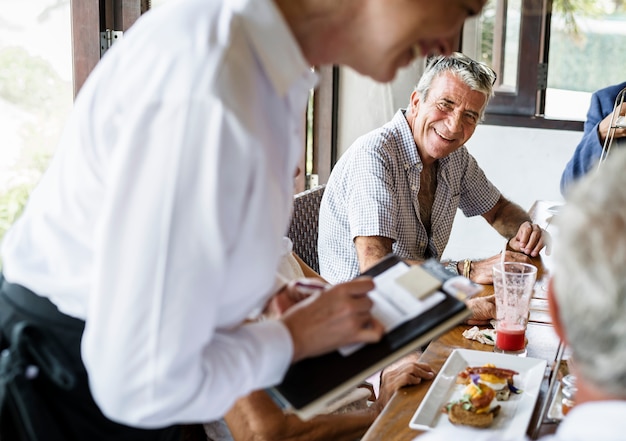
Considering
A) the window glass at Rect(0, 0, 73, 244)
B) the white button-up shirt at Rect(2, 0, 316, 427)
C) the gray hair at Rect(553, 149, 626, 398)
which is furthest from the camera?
the window glass at Rect(0, 0, 73, 244)

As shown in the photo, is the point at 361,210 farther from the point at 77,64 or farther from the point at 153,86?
the point at 153,86

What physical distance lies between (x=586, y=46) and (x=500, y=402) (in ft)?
10.8

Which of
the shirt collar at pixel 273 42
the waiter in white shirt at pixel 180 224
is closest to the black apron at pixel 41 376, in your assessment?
the waiter in white shirt at pixel 180 224

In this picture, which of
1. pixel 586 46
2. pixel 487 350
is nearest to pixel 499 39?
pixel 586 46

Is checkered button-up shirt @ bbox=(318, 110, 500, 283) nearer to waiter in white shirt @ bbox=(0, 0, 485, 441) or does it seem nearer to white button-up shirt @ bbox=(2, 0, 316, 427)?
waiter in white shirt @ bbox=(0, 0, 485, 441)

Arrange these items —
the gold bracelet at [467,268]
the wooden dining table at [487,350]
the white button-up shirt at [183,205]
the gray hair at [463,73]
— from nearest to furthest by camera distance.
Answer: the white button-up shirt at [183,205]
the wooden dining table at [487,350]
the gold bracelet at [467,268]
the gray hair at [463,73]

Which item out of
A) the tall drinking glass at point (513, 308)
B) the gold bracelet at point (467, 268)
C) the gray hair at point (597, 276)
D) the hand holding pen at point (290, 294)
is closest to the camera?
the gray hair at point (597, 276)

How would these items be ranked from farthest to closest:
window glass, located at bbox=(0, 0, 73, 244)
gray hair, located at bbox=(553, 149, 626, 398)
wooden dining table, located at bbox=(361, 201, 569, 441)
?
window glass, located at bbox=(0, 0, 73, 244) < wooden dining table, located at bbox=(361, 201, 569, 441) < gray hair, located at bbox=(553, 149, 626, 398)

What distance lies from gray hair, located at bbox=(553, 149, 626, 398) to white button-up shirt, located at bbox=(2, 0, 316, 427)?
0.33m

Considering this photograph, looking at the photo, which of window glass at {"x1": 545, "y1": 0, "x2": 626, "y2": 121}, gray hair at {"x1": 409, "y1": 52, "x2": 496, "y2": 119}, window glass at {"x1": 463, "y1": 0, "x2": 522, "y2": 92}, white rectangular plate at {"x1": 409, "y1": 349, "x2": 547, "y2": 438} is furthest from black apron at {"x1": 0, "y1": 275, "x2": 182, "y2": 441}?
window glass at {"x1": 545, "y1": 0, "x2": 626, "y2": 121}

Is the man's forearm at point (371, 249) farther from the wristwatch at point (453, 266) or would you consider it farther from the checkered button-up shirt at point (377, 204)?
the wristwatch at point (453, 266)

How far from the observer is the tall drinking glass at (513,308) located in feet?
5.89

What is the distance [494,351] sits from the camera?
1.80 meters

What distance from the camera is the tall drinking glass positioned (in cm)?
179
